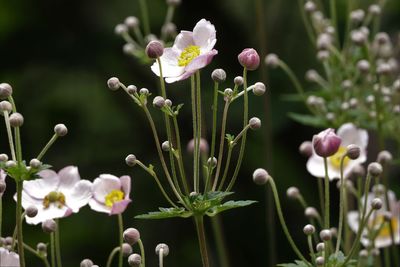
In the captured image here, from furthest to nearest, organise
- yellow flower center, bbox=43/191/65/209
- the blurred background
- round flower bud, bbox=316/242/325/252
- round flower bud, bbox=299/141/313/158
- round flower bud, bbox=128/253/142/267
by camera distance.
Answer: the blurred background
round flower bud, bbox=299/141/313/158
yellow flower center, bbox=43/191/65/209
round flower bud, bbox=316/242/325/252
round flower bud, bbox=128/253/142/267

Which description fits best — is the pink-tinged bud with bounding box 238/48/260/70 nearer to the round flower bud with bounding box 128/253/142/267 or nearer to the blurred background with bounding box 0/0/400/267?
→ the round flower bud with bounding box 128/253/142/267

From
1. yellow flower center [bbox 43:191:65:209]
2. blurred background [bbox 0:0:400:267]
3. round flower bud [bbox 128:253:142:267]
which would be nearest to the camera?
round flower bud [bbox 128:253:142:267]

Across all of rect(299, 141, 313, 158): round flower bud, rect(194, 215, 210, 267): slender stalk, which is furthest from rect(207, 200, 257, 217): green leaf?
rect(299, 141, 313, 158): round flower bud

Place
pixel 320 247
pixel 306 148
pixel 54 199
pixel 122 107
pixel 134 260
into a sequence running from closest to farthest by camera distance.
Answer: pixel 134 260 → pixel 320 247 → pixel 54 199 → pixel 306 148 → pixel 122 107

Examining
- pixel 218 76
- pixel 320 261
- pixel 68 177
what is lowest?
pixel 320 261

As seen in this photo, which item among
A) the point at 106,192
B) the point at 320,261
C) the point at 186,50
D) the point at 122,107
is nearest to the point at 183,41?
the point at 186,50

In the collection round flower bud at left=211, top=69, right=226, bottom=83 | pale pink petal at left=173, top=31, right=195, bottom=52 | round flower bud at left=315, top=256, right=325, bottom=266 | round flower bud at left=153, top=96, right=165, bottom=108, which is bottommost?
round flower bud at left=315, top=256, right=325, bottom=266

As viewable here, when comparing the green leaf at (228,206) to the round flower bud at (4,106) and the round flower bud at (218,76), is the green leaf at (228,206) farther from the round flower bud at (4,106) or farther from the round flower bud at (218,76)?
the round flower bud at (4,106)

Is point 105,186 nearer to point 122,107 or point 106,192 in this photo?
point 106,192
